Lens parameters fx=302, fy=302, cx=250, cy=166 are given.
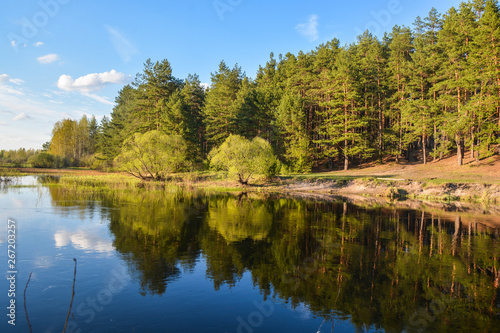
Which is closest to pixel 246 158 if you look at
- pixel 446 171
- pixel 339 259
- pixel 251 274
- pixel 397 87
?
pixel 339 259

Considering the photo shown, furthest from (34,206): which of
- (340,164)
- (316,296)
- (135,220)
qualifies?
(340,164)

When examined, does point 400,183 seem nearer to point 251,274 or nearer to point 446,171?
point 446,171

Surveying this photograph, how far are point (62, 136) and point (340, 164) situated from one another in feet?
284

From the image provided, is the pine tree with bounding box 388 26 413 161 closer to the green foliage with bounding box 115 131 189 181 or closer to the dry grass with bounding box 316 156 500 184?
the dry grass with bounding box 316 156 500 184

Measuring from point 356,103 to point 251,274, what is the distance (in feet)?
171

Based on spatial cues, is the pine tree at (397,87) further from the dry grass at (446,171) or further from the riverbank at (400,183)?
the riverbank at (400,183)

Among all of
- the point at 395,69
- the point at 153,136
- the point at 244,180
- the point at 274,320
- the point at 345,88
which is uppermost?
the point at 395,69

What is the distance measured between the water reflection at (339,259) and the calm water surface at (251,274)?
0.15ft

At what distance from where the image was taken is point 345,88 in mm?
54812

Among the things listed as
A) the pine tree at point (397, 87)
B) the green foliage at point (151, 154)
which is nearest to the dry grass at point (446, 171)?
the pine tree at point (397, 87)

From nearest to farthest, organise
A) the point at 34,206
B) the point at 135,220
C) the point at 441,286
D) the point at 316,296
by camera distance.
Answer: the point at 316,296 < the point at 441,286 < the point at 135,220 < the point at 34,206

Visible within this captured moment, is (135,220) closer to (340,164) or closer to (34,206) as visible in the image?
(34,206)

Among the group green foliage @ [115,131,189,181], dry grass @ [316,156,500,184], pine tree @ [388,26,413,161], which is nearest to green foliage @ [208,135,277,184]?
green foliage @ [115,131,189,181]

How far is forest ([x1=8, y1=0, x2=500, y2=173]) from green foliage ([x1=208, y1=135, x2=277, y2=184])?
589 cm
